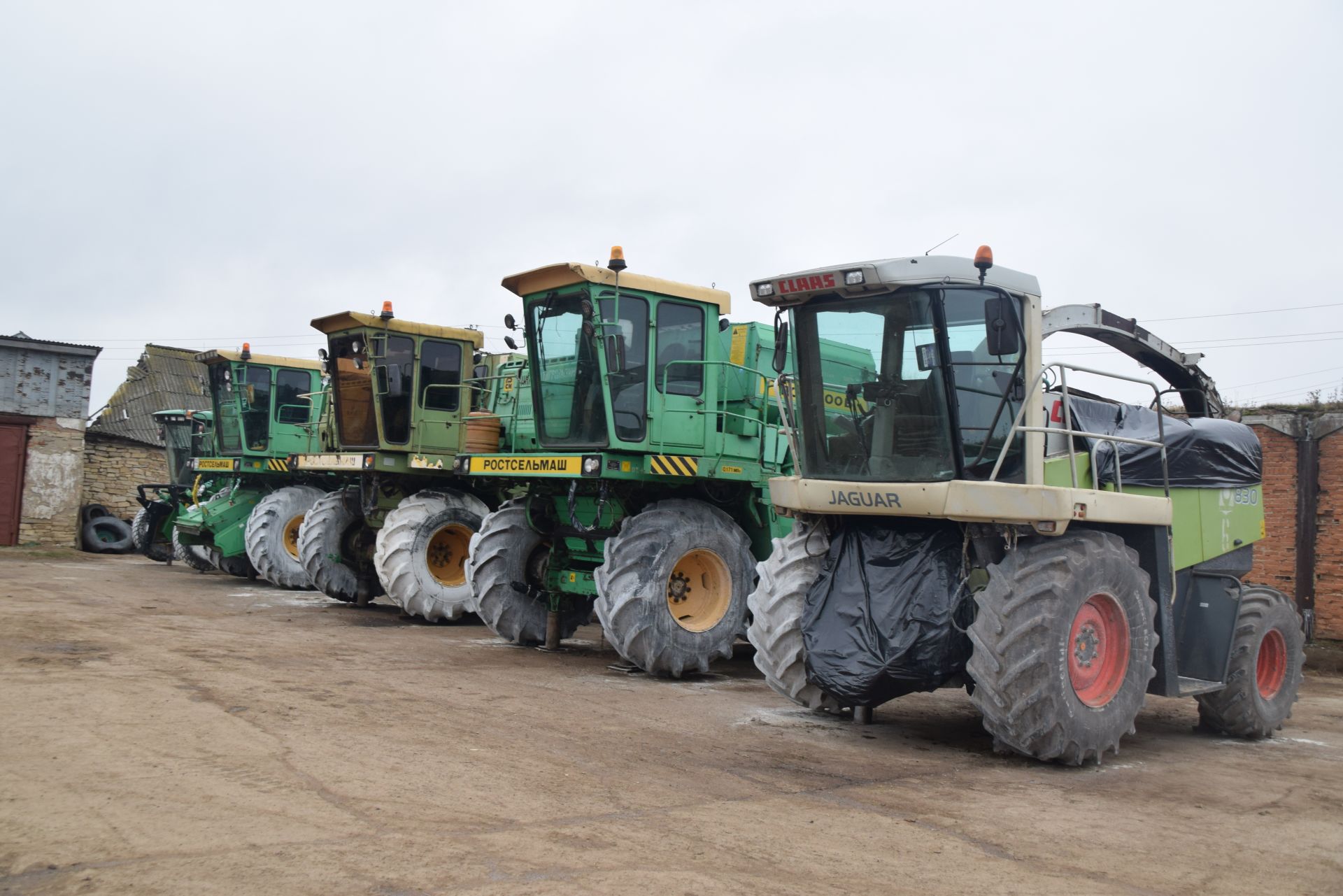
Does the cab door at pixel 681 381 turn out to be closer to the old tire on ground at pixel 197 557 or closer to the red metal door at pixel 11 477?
the old tire on ground at pixel 197 557

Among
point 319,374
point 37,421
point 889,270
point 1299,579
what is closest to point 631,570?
point 889,270

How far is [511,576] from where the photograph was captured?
1102 centimetres

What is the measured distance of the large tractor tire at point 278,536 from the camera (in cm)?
1636

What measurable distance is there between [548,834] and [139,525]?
21.4 m

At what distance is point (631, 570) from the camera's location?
9352 mm

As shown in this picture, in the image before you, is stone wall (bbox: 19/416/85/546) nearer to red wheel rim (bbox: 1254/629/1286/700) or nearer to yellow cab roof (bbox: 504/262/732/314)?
yellow cab roof (bbox: 504/262/732/314)

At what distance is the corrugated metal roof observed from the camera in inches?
1163

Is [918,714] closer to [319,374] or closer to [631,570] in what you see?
[631,570]

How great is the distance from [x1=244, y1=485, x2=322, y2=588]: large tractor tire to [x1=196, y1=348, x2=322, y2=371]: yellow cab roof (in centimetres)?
277

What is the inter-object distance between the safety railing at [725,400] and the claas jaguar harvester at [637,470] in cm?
2

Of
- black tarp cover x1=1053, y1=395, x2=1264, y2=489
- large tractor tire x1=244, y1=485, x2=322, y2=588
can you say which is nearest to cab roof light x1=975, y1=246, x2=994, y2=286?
black tarp cover x1=1053, y1=395, x2=1264, y2=489

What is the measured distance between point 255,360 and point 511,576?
9.85 meters

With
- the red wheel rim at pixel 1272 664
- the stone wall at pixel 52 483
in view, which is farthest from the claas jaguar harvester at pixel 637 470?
the stone wall at pixel 52 483

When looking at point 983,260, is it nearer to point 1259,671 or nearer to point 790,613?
point 790,613
